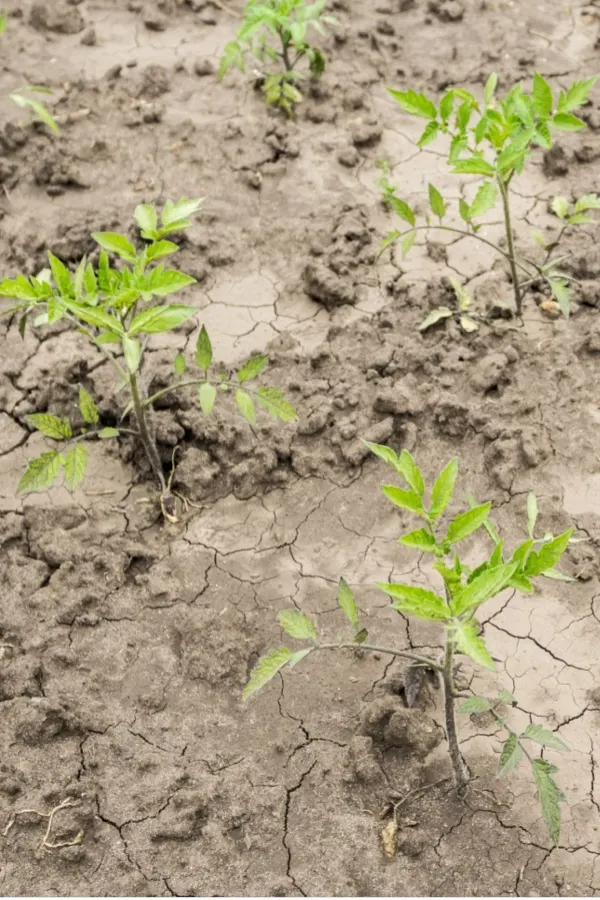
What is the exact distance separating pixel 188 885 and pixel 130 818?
0.82 ft

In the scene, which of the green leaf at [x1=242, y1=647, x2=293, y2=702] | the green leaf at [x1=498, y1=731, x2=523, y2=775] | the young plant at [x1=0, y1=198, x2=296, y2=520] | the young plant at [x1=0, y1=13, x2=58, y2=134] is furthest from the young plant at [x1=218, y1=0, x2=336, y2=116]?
the green leaf at [x1=498, y1=731, x2=523, y2=775]

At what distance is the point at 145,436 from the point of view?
3443 millimetres

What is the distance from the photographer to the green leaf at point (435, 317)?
12.9ft

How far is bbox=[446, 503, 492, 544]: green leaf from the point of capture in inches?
92.3

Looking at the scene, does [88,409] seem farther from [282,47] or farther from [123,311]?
[282,47]

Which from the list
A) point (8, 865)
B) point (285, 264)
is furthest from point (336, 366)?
point (8, 865)

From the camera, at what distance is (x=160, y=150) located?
4840 mm

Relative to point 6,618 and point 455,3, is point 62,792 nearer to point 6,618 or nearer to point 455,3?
point 6,618

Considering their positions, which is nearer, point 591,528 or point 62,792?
point 62,792

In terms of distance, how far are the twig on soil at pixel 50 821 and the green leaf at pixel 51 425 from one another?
3.92ft

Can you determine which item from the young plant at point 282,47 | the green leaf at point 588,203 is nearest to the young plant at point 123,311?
the green leaf at point 588,203

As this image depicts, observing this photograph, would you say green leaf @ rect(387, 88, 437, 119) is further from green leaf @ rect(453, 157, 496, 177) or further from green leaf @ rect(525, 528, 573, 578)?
green leaf @ rect(525, 528, 573, 578)

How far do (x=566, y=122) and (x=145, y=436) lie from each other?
5.92 ft

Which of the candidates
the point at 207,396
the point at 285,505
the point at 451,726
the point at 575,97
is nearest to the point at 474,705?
the point at 451,726
